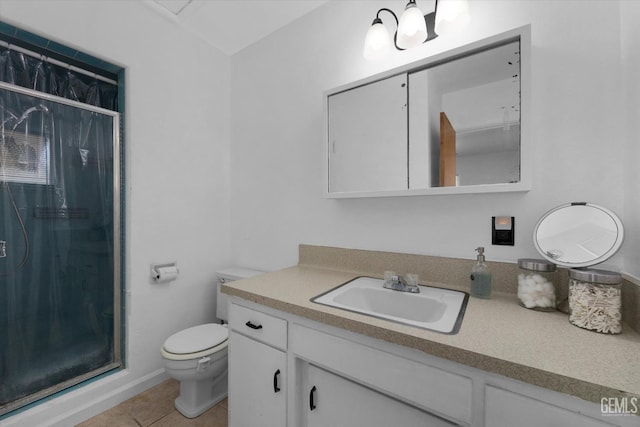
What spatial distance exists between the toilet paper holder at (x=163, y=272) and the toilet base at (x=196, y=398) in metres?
0.65

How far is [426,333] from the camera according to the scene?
2.48 ft

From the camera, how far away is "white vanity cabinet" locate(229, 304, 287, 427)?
3.45ft

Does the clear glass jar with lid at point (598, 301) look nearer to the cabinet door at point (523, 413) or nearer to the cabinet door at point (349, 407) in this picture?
the cabinet door at point (523, 413)

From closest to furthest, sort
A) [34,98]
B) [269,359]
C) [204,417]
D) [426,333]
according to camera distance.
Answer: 1. [426,333]
2. [269,359]
3. [34,98]
4. [204,417]

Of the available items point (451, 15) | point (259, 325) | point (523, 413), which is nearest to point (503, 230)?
point (523, 413)

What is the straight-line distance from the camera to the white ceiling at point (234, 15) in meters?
1.70

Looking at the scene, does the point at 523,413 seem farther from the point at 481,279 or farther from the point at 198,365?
the point at 198,365

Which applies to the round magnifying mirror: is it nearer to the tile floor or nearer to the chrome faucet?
the chrome faucet

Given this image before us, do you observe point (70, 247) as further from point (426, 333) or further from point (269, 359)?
point (426, 333)

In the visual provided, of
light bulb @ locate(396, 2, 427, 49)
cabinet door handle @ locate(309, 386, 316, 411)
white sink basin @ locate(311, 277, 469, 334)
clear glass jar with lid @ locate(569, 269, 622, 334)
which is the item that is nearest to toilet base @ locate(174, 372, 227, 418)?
cabinet door handle @ locate(309, 386, 316, 411)

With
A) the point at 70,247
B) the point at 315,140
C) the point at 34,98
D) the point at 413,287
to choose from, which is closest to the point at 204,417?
the point at 70,247

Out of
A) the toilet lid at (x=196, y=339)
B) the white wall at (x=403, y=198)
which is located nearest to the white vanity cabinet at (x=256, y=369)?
the toilet lid at (x=196, y=339)

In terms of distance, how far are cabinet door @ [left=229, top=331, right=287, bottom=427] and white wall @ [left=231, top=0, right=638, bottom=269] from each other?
727mm

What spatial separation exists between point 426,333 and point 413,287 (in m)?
0.43
